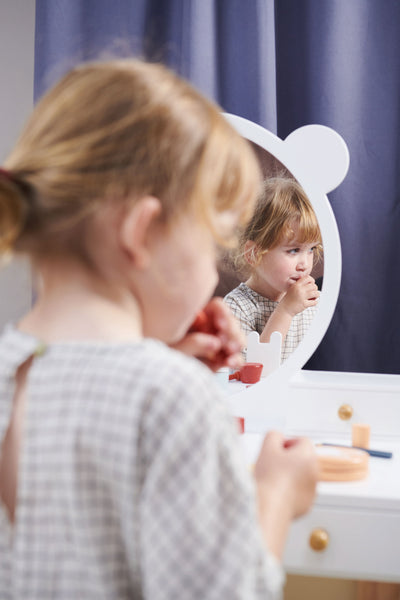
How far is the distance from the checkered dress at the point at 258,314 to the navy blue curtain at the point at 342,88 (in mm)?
229

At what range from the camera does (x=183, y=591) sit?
0.47m

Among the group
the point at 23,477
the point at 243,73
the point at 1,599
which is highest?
the point at 243,73

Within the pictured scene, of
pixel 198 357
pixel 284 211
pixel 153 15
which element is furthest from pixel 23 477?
pixel 153 15

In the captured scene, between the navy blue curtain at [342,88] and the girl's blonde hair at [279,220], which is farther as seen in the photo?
the navy blue curtain at [342,88]

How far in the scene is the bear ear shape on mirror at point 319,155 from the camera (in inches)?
50.2

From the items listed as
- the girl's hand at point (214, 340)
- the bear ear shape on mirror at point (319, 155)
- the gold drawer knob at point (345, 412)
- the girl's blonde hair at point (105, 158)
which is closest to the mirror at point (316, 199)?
the bear ear shape on mirror at point (319, 155)

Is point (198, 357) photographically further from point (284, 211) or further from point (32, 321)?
point (284, 211)

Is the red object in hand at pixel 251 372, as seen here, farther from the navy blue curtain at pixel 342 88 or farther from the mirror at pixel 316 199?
the navy blue curtain at pixel 342 88

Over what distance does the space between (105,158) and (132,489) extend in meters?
0.25

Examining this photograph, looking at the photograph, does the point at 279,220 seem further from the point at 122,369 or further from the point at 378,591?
the point at 122,369

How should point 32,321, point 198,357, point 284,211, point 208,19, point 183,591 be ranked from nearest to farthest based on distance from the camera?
1. point 183,591
2. point 32,321
3. point 198,357
4. point 284,211
5. point 208,19

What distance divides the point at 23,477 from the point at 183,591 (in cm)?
14

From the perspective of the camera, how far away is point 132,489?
0.48m

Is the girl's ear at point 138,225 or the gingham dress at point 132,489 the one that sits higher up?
the girl's ear at point 138,225
